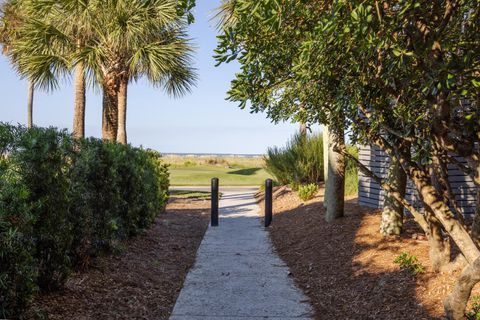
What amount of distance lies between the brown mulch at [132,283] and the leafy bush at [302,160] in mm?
7112

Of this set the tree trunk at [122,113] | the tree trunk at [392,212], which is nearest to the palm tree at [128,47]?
the tree trunk at [122,113]

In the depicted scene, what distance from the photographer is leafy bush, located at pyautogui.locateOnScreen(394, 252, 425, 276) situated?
5.95 m

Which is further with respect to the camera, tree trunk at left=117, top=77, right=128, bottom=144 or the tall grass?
the tall grass

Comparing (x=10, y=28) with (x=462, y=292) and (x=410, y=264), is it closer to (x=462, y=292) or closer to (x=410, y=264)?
(x=410, y=264)

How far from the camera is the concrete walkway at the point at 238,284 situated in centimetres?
542

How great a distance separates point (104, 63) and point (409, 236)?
401 inches

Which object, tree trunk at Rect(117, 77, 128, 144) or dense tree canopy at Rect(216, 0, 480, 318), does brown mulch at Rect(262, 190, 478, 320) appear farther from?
tree trunk at Rect(117, 77, 128, 144)

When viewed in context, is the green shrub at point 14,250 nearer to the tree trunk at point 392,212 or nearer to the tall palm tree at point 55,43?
the tree trunk at point 392,212

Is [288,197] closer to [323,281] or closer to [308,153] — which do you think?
[308,153]

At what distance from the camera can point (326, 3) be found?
4414 mm

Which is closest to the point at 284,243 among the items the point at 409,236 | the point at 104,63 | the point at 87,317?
the point at 409,236

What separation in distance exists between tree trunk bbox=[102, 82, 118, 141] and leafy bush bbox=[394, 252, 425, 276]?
1007 cm

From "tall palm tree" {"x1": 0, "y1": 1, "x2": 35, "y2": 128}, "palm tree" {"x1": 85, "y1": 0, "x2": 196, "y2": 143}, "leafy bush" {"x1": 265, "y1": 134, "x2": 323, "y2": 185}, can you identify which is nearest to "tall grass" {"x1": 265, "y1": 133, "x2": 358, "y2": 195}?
"leafy bush" {"x1": 265, "y1": 134, "x2": 323, "y2": 185}

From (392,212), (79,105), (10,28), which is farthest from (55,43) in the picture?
(10,28)
